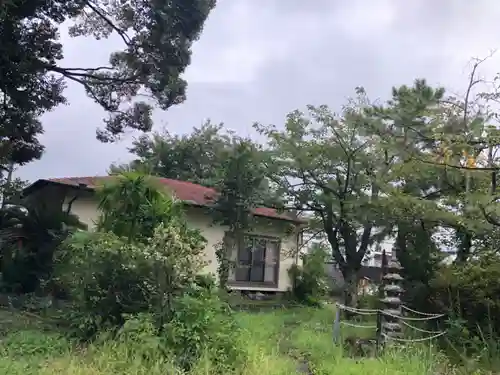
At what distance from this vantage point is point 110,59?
12.3 meters

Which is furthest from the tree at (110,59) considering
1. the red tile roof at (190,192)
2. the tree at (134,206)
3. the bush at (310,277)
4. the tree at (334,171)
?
the bush at (310,277)

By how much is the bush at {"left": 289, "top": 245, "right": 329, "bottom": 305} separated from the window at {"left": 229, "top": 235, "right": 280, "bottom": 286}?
2.46 feet

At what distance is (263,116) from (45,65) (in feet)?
21.5

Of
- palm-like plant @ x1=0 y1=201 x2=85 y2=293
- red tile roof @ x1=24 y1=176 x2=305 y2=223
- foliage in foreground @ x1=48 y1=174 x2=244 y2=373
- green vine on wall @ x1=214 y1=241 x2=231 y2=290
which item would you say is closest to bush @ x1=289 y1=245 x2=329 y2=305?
red tile roof @ x1=24 y1=176 x2=305 y2=223

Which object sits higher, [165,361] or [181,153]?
[181,153]

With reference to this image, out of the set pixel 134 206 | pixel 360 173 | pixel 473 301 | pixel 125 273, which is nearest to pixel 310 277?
pixel 360 173

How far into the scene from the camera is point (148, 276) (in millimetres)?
7027

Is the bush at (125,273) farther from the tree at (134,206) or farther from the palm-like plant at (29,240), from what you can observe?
the palm-like plant at (29,240)

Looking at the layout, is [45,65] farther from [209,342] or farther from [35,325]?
[209,342]

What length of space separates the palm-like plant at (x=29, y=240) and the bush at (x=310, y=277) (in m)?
7.53

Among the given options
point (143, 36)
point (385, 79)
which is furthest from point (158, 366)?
point (385, 79)

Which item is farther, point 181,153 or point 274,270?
point 181,153

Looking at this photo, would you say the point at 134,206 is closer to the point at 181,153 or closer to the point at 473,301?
the point at 473,301

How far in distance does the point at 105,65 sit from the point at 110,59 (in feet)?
0.88
